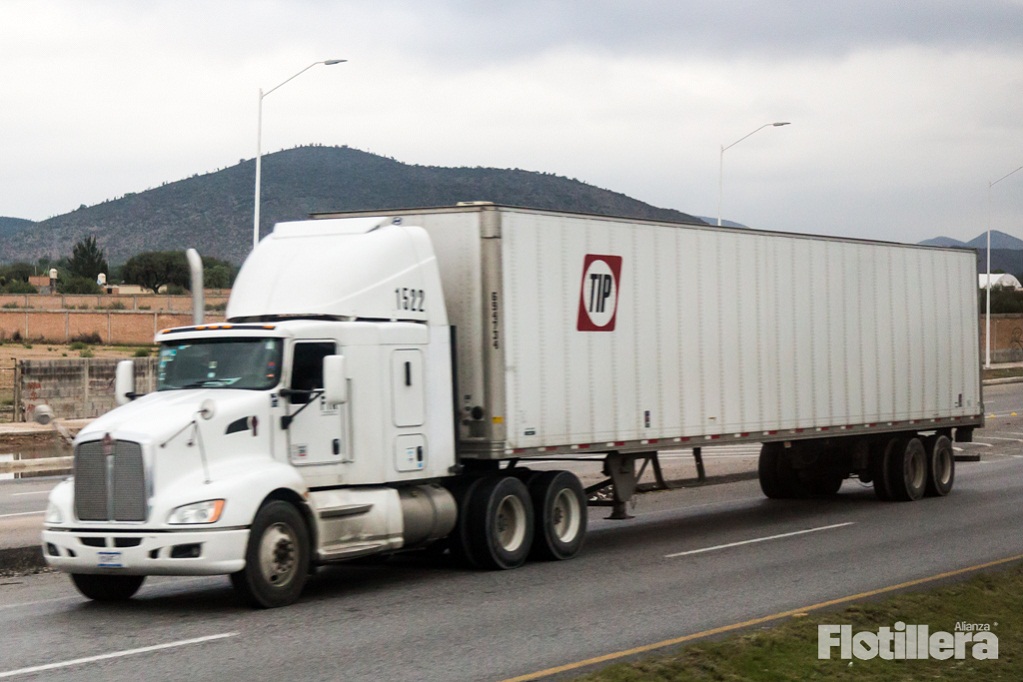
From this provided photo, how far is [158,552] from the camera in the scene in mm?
11750

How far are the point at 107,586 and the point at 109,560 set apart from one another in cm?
109

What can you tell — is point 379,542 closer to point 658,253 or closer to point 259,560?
point 259,560

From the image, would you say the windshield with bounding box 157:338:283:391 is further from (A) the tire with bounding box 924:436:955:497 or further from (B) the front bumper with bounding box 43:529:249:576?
(A) the tire with bounding box 924:436:955:497

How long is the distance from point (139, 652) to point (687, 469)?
15.8m

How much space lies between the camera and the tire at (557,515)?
617 inches

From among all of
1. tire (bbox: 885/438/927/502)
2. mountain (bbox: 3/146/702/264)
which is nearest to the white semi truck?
tire (bbox: 885/438/927/502)

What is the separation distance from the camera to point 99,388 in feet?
121

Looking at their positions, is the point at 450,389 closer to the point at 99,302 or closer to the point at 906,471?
the point at 906,471

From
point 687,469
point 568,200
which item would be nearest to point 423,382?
point 687,469

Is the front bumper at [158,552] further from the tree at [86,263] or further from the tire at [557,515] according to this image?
the tree at [86,263]

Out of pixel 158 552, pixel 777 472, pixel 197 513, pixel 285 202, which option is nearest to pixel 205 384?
pixel 197 513

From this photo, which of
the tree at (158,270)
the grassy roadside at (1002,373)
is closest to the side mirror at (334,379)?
the grassy roadside at (1002,373)

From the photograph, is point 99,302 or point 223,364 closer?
point 223,364
